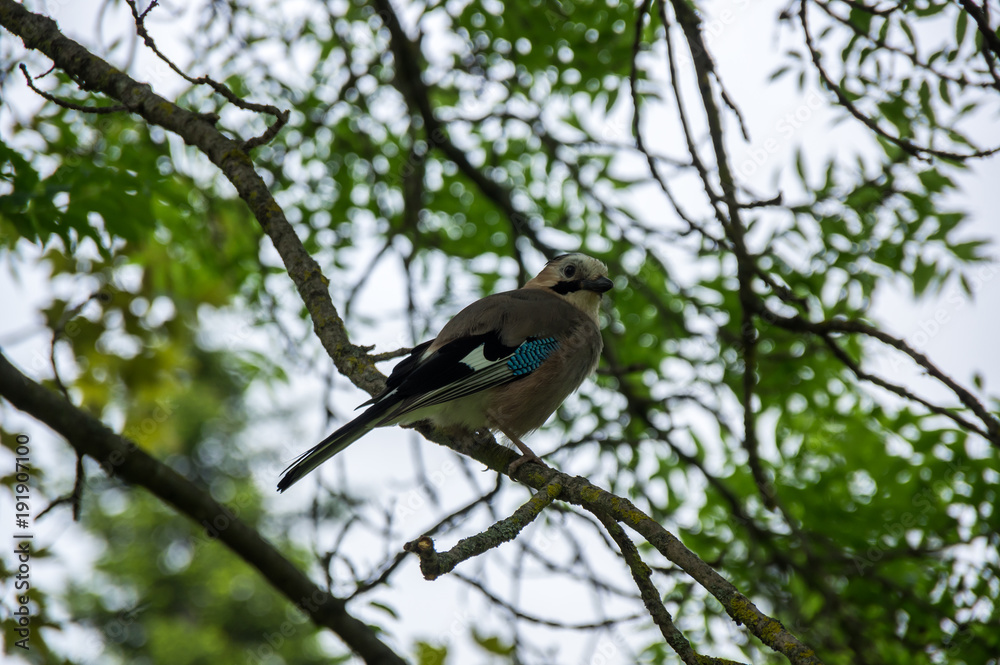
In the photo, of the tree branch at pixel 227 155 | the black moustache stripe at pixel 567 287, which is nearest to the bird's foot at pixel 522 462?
the tree branch at pixel 227 155

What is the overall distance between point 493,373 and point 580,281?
1.36 meters

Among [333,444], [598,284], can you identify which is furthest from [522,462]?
[598,284]

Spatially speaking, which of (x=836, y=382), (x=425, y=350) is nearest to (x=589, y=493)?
(x=425, y=350)

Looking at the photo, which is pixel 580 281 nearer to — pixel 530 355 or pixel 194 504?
pixel 530 355

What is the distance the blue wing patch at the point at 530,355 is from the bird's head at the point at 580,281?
76 centimetres

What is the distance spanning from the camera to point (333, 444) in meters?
3.32

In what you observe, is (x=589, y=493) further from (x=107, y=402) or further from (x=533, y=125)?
(x=107, y=402)

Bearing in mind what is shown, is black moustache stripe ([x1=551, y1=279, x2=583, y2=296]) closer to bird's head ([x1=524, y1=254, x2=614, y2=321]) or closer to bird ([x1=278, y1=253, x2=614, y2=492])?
bird's head ([x1=524, y1=254, x2=614, y2=321])

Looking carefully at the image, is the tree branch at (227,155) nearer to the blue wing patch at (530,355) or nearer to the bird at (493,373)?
the bird at (493,373)

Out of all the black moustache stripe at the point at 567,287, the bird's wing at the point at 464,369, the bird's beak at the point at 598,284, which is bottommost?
the bird's wing at the point at 464,369

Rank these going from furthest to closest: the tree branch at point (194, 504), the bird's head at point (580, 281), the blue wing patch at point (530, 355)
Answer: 1. the bird's head at point (580, 281)
2. the blue wing patch at point (530, 355)
3. the tree branch at point (194, 504)

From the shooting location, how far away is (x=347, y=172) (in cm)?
595

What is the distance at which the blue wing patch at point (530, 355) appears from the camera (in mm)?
4137

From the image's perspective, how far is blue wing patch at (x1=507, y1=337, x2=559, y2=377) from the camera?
13.6ft
